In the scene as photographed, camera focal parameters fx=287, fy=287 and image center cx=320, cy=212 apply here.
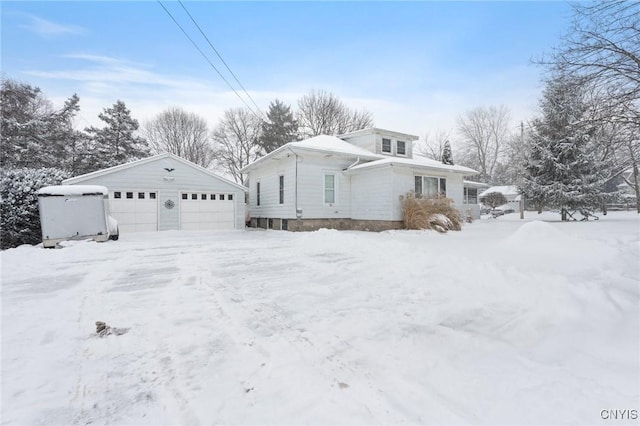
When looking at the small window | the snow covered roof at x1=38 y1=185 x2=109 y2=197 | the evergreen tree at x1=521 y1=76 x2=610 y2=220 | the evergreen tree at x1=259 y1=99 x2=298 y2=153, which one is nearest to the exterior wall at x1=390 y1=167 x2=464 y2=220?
the small window

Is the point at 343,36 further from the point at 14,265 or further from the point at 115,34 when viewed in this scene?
the point at 14,265

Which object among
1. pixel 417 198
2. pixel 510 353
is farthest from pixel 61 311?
pixel 417 198

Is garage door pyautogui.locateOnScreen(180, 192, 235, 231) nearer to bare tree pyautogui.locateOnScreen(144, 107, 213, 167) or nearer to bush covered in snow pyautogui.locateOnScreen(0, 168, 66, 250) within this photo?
bush covered in snow pyautogui.locateOnScreen(0, 168, 66, 250)

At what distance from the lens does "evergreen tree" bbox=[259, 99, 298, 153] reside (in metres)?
28.9

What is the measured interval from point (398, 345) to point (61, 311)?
3.84m

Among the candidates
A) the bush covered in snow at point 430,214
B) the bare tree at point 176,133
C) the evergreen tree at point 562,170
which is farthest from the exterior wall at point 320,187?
the bare tree at point 176,133

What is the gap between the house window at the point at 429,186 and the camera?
13234mm

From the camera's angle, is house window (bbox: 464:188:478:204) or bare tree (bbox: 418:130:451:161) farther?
bare tree (bbox: 418:130:451:161)

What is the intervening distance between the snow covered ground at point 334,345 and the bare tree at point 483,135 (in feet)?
120

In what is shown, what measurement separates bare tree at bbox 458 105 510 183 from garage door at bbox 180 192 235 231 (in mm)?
33920

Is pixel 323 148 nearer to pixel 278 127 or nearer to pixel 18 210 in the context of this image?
pixel 18 210

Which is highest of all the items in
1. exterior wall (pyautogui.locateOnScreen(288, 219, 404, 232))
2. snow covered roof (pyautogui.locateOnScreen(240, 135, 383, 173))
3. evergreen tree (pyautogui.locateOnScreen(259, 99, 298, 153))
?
evergreen tree (pyautogui.locateOnScreen(259, 99, 298, 153))

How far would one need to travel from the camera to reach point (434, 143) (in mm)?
36031

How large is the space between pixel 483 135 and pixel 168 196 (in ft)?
123
